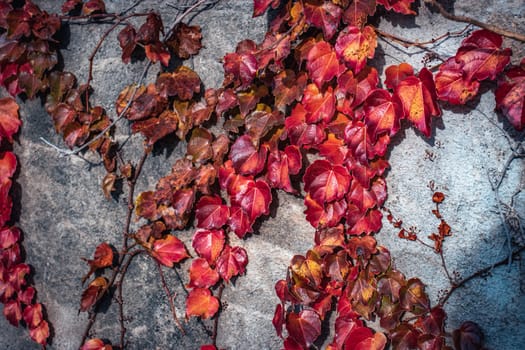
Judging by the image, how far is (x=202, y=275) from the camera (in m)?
1.78

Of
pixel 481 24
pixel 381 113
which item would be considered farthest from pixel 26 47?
pixel 481 24

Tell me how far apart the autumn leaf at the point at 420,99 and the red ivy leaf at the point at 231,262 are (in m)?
0.80

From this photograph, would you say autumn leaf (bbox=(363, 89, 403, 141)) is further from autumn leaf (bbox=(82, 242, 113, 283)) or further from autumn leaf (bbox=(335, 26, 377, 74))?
autumn leaf (bbox=(82, 242, 113, 283))

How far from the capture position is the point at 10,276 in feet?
7.03

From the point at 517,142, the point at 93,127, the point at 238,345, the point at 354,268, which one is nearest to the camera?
the point at 517,142

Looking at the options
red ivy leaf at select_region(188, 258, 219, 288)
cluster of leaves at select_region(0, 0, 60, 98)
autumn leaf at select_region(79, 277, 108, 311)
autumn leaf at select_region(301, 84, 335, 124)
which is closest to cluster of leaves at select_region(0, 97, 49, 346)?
cluster of leaves at select_region(0, 0, 60, 98)

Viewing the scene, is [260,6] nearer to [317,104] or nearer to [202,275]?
[317,104]

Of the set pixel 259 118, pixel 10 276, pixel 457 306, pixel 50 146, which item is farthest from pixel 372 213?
pixel 10 276

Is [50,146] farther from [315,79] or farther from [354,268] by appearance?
[354,268]

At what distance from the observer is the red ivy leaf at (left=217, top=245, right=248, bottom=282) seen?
1.74 metres

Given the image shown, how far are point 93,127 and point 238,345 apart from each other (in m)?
1.08

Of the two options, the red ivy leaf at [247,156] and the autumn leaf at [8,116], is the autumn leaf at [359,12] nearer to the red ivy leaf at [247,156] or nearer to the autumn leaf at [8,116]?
the red ivy leaf at [247,156]

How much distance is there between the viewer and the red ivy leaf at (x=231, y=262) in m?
1.74

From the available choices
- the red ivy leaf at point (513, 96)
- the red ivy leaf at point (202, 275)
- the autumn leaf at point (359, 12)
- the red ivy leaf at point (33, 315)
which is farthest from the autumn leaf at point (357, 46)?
the red ivy leaf at point (33, 315)
